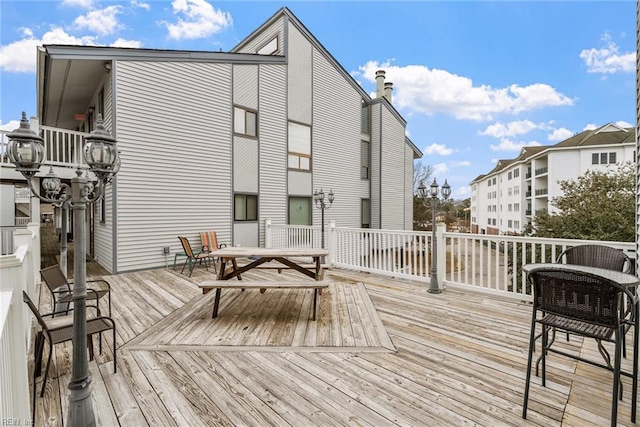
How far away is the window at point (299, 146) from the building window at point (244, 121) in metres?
1.57

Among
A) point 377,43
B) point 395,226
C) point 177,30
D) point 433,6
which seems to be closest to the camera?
point 433,6

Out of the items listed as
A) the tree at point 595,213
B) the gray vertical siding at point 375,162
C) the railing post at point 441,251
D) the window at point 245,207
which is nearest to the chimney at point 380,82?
the gray vertical siding at point 375,162

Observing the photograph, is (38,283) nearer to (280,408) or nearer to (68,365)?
(68,365)

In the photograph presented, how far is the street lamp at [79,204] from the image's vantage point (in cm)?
193

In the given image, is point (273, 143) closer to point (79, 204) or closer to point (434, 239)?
point (434, 239)

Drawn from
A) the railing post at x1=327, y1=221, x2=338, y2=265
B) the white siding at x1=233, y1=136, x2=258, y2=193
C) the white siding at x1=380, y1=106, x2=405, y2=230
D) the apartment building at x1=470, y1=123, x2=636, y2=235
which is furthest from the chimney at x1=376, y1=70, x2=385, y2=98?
the apartment building at x1=470, y1=123, x2=636, y2=235

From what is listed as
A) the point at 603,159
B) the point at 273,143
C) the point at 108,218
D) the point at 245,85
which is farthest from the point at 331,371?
the point at 603,159

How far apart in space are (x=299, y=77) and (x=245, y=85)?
253 centimetres

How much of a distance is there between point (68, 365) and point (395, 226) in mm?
13618

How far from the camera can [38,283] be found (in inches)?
244

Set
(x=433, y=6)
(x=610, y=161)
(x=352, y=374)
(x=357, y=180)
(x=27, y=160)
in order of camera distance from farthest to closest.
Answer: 1. (x=610, y=161)
2. (x=357, y=180)
3. (x=433, y=6)
4. (x=352, y=374)
5. (x=27, y=160)

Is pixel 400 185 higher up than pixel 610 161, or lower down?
lower down

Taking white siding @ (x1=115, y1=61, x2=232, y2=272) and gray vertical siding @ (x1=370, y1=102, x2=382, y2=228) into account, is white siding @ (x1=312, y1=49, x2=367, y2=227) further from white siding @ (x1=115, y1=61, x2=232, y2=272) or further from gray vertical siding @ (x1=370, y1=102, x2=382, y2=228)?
white siding @ (x1=115, y1=61, x2=232, y2=272)

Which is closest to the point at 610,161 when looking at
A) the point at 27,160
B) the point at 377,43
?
the point at 377,43
